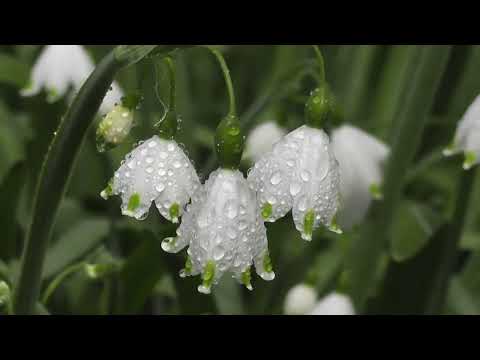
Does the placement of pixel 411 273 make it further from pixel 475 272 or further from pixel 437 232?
pixel 475 272

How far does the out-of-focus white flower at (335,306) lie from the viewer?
1430 millimetres

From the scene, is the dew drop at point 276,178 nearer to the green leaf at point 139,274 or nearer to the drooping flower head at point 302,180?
the drooping flower head at point 302,180

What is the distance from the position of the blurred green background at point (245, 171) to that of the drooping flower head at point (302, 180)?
0.34m

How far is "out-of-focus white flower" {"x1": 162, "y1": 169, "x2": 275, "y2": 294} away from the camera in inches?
35.4

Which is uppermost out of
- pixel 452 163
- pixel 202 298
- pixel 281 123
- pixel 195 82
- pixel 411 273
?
pixel 195 82

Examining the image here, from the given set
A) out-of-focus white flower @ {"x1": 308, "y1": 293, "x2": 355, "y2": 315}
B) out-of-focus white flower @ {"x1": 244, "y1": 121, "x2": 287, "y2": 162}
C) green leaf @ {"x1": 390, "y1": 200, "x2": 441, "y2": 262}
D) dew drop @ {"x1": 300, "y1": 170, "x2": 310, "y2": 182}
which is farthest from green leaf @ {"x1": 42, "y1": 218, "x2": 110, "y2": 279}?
dew drop @ {"x1": 300, "y1": 170, "x2": 310, "y2": 182}

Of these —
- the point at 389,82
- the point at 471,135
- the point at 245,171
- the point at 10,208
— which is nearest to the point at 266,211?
the point at 471,135

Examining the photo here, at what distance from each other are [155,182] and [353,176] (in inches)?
26.1

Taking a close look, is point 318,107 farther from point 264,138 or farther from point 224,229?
point 264,138

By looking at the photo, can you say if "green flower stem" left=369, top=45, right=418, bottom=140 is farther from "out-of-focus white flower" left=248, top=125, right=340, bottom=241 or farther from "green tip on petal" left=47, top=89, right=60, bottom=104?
"out-of-focus white flower" left=248, top=125, right=340, bottom=241

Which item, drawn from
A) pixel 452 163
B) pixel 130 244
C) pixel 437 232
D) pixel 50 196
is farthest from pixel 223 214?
pixel 452 163

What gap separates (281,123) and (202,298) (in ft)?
1.43

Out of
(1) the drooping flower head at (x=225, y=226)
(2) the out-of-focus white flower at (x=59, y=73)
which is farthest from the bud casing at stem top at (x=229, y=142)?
(2) the out-of-focus white flower at (x=59, y=73)

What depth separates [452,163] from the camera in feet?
7.29
